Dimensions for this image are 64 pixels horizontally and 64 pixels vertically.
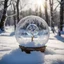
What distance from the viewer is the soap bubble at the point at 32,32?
26.2 ft

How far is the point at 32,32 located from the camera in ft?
26.5

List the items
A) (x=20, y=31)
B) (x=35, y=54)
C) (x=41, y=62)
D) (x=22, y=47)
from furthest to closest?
(x=20, y=31)
(x=22, y=47)
(x=35, y=54)
(x=41, y=62)

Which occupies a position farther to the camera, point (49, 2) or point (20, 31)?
point (49, 2)

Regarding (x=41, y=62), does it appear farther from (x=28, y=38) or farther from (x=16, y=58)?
(x=28, y=38)

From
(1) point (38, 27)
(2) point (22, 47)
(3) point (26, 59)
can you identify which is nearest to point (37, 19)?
(1) point (38, 27)

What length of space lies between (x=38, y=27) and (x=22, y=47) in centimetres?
136

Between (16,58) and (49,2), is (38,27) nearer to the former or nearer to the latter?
(16,58)

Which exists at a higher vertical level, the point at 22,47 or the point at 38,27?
the point at 38,27

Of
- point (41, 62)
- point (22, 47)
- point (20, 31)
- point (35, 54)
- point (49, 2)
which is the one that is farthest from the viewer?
point (49, 2)

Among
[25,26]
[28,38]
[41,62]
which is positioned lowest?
[41,62]

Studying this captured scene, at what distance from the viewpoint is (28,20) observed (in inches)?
328

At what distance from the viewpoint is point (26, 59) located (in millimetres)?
6711

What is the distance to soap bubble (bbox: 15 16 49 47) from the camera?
7.98 m

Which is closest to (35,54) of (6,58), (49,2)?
(6,58)
